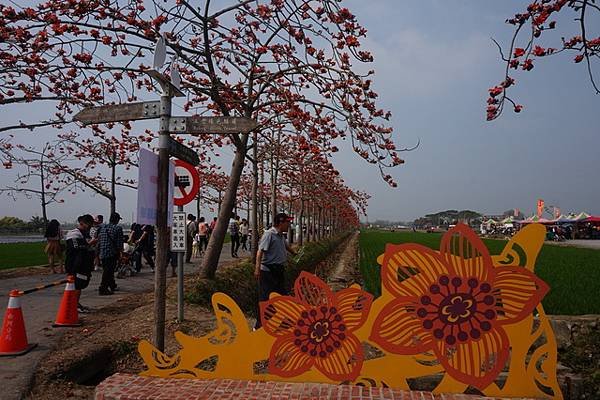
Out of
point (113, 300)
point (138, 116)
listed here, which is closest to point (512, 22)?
point (138, 116)

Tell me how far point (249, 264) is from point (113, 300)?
4.11 meters

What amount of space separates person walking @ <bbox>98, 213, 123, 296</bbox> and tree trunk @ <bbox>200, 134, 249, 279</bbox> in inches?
66.2

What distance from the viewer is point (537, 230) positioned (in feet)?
12.6

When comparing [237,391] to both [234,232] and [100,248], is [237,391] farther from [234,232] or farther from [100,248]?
[234,232]

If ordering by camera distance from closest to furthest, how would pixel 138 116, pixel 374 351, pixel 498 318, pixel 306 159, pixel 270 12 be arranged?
pixel 498 318 → pixel 138 116 → pixel 374 351 → pixel 270 12 → pixel 306 159

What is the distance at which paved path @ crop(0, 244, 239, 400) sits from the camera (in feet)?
14.6

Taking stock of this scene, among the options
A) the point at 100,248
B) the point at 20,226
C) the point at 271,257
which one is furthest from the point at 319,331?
the point at 20,226

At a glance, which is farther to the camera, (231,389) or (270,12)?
(270,12)

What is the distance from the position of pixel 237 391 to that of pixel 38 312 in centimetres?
510

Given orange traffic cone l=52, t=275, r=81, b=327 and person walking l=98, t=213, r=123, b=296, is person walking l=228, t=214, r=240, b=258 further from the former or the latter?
orange traffic cone l=52, t=275, r=81, b=327

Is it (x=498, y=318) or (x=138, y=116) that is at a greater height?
(x=138, y=116)

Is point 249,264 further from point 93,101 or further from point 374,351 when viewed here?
point 374,351

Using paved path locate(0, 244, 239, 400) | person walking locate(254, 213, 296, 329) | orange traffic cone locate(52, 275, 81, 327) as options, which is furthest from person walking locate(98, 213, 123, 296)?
person walking locate(254, 213, 296, 329)

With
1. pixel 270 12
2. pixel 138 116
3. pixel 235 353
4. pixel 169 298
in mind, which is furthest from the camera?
pixel 169 298
